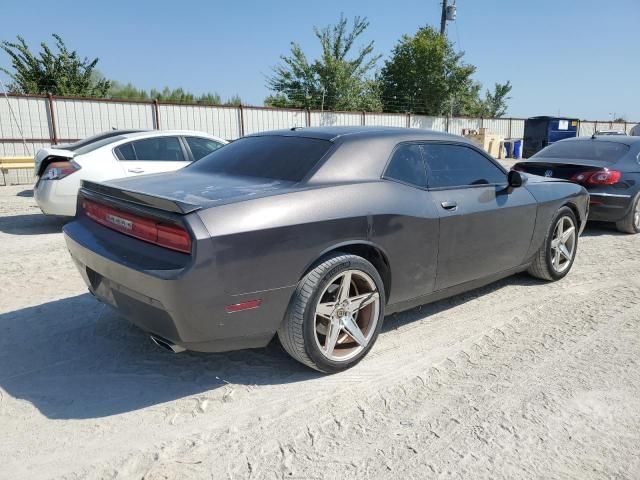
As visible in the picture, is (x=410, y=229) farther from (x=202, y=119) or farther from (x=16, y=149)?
(x=202, y=119)

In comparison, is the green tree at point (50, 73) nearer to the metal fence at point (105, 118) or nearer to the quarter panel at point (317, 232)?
the metal fence at point (105, 118)

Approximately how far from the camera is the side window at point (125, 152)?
7.38m

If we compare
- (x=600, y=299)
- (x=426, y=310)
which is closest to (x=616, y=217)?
(x=600, y=299)

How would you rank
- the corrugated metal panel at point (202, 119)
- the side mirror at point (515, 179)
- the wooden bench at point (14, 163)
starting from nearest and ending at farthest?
the side mirror at point (515, 179)
the wooden bench at point (14, 163)
the corrugated metal panel at point (202, 119)

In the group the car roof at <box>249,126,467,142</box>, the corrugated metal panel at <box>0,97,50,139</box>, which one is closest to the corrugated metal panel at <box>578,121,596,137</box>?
the corrugated metal panel at <box>0,97,50,139</box>

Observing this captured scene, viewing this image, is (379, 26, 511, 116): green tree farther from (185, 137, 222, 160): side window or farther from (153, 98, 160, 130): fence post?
(185, 137, 222, 160): side window

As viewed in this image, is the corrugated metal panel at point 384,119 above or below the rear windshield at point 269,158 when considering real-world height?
above

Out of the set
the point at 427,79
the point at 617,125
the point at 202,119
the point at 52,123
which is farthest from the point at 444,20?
the point at 52,123

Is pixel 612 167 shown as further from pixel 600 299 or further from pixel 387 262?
pixel 387 262

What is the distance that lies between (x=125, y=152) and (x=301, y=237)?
557cm

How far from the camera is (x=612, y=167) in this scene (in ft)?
23.5

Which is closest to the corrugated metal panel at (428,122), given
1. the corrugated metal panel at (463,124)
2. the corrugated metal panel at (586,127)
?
the corrugated metal panel at (463,124)

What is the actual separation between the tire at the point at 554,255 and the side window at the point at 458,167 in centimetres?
92

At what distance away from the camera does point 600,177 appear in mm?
7090
